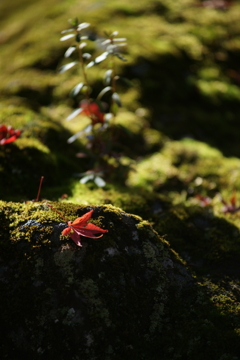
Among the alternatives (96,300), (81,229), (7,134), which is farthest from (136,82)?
(96,300)

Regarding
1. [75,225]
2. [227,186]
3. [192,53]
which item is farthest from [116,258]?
[192,53]

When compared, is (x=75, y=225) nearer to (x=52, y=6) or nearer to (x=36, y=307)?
(x=36, y=307)

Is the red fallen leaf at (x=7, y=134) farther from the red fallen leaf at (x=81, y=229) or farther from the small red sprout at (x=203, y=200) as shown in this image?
the small red sprout at (x=203, y=200)

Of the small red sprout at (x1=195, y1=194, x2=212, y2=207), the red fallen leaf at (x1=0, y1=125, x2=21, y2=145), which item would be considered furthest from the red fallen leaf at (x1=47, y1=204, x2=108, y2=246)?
the small red sprout at (x1=195, y1=194, x2=212, y2=207)

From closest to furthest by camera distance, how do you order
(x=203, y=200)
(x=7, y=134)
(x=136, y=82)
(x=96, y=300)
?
(x=96, y=300) < (x=7, y=134) < (x=203, y=200) < (x=136, y=82)

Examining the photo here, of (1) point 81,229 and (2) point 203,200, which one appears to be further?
(2) point 203,200

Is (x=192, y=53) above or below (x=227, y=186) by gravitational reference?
above

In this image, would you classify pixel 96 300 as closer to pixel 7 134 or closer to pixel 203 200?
pixel 7 134

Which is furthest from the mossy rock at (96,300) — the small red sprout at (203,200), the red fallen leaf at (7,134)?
the small red sprout at (203,200)
